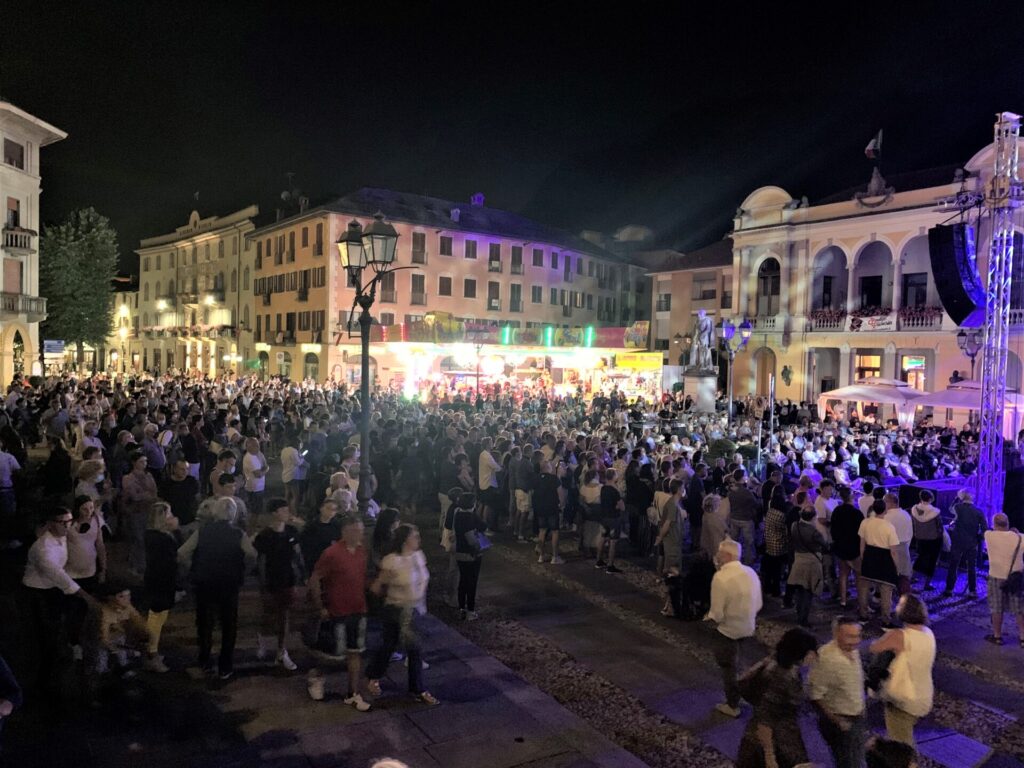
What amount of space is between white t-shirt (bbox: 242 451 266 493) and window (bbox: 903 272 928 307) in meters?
28.6

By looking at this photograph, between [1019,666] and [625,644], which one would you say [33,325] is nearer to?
[625,644]

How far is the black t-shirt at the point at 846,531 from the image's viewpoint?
29.3 ft

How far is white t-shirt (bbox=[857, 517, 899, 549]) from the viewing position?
333 inches

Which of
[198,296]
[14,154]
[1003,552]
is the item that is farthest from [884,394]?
[198,296]

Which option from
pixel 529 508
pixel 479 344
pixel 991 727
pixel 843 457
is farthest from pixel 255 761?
pixel 479 344

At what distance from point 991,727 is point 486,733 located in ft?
13.7

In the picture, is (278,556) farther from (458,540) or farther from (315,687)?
(458,540)

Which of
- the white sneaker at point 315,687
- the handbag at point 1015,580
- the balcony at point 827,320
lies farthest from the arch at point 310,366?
the handbag at point 1015,580

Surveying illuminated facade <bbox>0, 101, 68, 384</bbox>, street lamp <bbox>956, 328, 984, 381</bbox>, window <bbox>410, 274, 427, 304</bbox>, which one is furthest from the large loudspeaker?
window <bbox>410, 274, 427, 304</bbox>

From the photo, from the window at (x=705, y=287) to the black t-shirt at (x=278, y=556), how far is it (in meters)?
38.2

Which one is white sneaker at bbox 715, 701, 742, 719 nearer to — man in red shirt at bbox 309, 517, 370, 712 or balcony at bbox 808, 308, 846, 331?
man in red shirt at bbox 309, 517, 370, 712

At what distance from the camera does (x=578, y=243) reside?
179ft

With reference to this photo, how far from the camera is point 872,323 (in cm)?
3119

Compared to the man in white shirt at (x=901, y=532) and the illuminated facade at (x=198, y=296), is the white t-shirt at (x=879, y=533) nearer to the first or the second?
the man in white shirt at (x=901, y=532)
